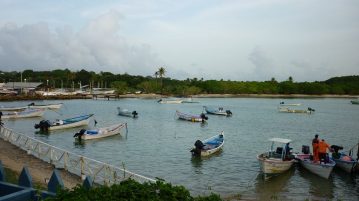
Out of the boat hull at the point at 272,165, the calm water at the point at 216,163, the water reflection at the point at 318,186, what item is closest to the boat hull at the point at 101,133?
the calm water at the point at 216,163

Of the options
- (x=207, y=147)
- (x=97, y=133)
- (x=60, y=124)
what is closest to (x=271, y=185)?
(x=207, y=147)

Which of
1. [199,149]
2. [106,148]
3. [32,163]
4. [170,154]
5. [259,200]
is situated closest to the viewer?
[259,200]

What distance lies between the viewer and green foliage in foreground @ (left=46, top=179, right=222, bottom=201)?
7.76 meters

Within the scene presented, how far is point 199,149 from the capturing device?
34156 mm

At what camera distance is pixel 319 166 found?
26438 millimetres

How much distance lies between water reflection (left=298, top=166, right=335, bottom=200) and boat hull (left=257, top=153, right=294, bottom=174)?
1.78 metres

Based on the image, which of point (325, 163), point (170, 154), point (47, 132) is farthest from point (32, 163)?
point (47, 132)

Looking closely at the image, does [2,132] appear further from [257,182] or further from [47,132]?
[257,182]

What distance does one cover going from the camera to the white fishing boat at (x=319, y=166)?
2608cm

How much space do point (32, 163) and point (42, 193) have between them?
649 inches

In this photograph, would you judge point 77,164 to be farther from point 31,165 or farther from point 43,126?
point 43,126

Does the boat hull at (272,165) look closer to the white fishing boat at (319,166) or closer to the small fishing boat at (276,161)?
the small fishing boat at (276,161)

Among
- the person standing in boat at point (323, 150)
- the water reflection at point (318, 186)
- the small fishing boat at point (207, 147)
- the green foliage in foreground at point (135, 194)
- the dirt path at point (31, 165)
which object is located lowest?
the water reflection at point (318, 186)

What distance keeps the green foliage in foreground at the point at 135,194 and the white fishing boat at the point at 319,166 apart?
67.5 feet
